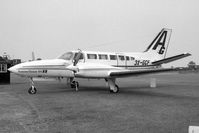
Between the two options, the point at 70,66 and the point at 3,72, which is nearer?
the point at 70,66

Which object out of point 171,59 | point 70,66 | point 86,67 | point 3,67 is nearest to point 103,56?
point 86,67

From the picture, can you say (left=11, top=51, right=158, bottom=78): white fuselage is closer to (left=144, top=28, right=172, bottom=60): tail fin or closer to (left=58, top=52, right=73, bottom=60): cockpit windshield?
(left=58, top=52, right=73, bottom=60): cockpit windshield

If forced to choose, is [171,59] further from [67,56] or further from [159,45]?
[67,56]

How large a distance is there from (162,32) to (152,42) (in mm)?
1247

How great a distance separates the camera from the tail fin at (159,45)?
71.5 feet

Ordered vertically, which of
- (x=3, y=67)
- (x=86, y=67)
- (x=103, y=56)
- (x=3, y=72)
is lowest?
(x=3, y=72)

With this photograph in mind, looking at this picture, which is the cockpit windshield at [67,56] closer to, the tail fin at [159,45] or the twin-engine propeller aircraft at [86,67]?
the twin-engine propeller aircraft at [86,67]

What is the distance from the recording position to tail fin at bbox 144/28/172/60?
21.8 metres

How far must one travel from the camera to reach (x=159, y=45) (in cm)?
2205

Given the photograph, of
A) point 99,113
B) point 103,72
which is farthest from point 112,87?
point 99,113

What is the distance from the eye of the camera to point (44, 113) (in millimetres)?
8484

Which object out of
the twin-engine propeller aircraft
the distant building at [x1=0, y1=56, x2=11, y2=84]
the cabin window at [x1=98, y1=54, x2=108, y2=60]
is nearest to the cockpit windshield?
the twin-engine propeller aircraft

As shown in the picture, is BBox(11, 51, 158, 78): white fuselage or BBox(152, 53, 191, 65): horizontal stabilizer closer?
BBox(11, 51, 158, 78): white fuselage

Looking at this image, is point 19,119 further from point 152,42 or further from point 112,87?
point 152,42
